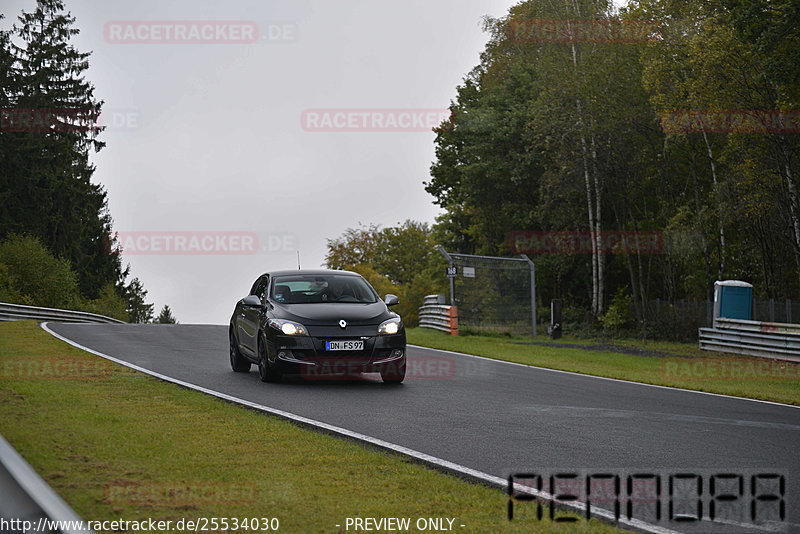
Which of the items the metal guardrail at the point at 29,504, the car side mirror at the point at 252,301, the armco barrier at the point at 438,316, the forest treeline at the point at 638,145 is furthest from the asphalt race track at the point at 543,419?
the forest treeline at the point at 638,145

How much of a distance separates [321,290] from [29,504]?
36.5 feet

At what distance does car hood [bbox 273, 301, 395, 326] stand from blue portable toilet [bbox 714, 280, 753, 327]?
51.5ft

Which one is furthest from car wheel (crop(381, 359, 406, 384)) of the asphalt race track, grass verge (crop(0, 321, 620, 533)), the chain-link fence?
the chain-link fence

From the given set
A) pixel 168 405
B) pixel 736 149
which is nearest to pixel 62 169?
pixel 736 149

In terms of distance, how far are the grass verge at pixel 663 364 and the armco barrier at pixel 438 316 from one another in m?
0.96

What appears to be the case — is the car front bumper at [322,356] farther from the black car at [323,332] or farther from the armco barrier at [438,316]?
the armco barrier at [438,316]

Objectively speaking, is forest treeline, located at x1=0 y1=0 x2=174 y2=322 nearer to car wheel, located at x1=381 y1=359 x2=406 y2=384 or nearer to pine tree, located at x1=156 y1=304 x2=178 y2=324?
car wheel, located at x1=381 y1=359 x2=406 y2=384

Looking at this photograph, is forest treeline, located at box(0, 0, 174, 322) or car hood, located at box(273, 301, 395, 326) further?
forest treeline, located at box(0, 0, 174, 322)

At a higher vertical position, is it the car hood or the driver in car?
the driver in car

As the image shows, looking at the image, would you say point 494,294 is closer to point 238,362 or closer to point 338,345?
point 238,362

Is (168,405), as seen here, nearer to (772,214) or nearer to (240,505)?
(240,505)

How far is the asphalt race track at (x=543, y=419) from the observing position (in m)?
7.66

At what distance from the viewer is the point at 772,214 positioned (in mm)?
A: 29312

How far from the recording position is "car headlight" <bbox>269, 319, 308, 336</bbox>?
1319cm
